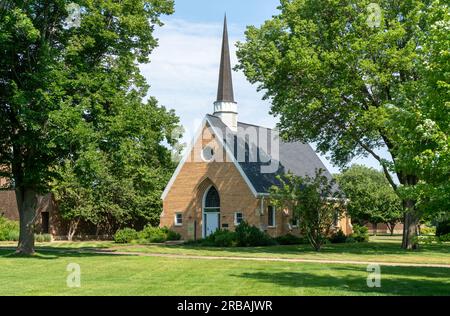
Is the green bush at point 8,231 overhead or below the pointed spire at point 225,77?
below

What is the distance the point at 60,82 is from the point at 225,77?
89.8 feet

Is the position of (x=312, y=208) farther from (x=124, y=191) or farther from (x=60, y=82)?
(x=124, y=191)

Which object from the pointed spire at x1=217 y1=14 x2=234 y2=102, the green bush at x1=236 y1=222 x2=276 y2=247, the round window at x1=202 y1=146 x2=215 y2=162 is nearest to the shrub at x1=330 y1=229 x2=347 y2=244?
the green bush at x1=236 y1=222 x2=276 y2=247

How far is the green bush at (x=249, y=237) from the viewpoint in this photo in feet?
115

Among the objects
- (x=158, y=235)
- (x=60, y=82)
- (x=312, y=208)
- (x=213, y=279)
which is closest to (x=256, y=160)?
(x=158, y=235)

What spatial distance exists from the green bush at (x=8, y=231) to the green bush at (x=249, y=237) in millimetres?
18162

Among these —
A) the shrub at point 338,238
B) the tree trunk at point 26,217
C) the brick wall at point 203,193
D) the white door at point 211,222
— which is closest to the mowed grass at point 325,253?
the tree trunk at point 26,217

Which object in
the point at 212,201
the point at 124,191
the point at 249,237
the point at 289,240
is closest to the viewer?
the point at 249,237

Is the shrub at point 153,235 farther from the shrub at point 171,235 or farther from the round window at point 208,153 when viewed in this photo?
the round window at point 208,153

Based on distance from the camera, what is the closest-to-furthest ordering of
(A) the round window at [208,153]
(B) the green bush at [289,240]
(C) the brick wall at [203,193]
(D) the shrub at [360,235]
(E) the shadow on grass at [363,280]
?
(E) the shadow on grass at [363,280] < (B) the green bush at [289,240] < (C) the brick wall at [203,193] < (A) the round window at [208,153] < (D) the shrub at [360,235]

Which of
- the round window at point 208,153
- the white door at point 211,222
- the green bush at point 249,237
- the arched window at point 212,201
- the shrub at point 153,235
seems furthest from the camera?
the arched window at point 212,201

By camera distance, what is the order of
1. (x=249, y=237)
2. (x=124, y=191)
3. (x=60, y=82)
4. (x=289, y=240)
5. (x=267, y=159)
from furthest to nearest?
(x=124, y=191)
(x=267, y=159)
(x=289, y=240)
(x=249, y=237)
(x=60, y=82)

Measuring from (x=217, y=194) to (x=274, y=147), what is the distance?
24.4ft

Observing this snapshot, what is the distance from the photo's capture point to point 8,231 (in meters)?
43.2
